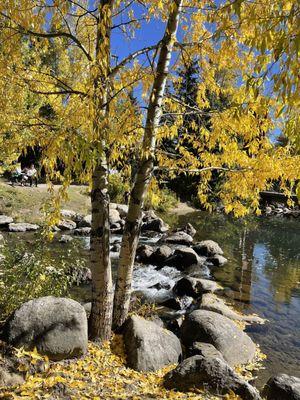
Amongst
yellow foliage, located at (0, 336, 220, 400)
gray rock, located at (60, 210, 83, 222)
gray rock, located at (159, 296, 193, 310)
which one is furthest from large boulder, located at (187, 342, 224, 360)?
gray rock, located at (60, 210, 83, 222)

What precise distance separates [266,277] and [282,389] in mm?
10560

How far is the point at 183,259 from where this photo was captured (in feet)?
56.4

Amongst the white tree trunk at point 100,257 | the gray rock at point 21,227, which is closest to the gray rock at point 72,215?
the gray rock at point 21,227

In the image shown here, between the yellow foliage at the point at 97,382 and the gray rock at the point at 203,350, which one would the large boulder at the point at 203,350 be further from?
the yellow foliage at the point at 97,382

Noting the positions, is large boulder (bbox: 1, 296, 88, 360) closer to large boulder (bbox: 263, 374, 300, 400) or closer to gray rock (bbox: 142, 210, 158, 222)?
large boulder (bbox: 263, 374, 300, 400)

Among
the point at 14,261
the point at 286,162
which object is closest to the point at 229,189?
the point at 286,162

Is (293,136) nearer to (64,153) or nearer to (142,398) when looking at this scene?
(64,153)

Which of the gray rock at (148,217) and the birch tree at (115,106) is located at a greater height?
the birch tree at (115,106)

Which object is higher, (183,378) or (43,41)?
(43,41)

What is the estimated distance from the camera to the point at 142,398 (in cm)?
548

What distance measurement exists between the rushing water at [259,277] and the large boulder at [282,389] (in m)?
1.50

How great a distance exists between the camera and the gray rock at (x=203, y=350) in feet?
24.1

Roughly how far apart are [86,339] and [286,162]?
14.0 feet

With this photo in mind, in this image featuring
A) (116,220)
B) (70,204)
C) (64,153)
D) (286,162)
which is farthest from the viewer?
(70,204)
